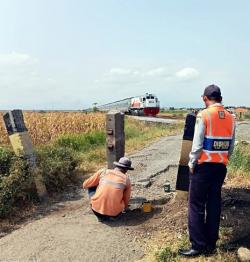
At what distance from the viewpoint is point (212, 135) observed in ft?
17.7

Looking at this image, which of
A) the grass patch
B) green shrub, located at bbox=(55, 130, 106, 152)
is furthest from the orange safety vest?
green shrub, located at bbox=(55, 130, 106, 152)

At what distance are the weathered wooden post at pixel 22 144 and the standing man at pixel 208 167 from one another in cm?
414

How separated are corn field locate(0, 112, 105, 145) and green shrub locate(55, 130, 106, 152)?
4.44 ft

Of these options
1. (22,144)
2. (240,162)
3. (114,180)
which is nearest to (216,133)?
(114,180)

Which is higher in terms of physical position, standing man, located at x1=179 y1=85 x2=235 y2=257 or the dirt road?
standing man, located at x1=179 y1=85 x2=235 y2=257

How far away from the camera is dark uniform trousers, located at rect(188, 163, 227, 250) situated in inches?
215

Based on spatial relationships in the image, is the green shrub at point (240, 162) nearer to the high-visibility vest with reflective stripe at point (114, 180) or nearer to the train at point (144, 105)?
the high-visibility vest with reflective stripe at point (114, 180)

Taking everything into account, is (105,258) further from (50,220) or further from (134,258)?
(50,220)

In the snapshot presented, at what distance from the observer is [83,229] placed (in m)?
6.89

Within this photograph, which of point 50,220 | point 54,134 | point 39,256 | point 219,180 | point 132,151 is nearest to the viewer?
point 219,180

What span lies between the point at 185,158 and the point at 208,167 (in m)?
1.94

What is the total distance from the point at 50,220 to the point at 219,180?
3.32 m

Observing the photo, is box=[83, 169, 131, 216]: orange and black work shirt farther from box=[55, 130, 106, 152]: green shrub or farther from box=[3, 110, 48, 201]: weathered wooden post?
box=[55, 130, 106, 152]: green shrub

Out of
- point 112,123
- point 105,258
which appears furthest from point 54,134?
point 105,258
